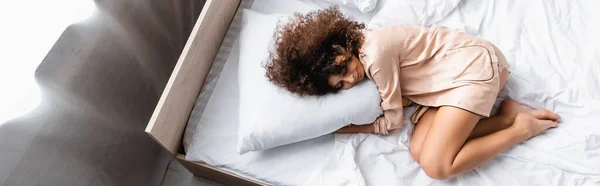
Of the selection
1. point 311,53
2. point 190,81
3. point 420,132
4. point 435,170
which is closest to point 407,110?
point 420,132

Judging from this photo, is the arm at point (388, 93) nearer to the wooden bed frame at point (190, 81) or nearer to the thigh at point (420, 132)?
the thigh at point (420, 132)

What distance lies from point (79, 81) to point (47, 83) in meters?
0.10

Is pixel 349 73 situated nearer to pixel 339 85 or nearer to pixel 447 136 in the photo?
pixel 339 85

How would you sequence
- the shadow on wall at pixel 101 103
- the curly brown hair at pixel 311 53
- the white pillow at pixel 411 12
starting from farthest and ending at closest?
the white pillow at pixel 411 12
the curly brown hair at pixel 311 53
the shadow on wall at pixel 101 103

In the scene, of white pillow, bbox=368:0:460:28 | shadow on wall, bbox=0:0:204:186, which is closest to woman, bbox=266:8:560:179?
white pillow, bbox=368:0:460:28

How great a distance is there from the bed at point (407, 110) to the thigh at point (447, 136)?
6cm

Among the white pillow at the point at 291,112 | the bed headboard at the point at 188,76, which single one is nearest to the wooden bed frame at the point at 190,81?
the bed headboard at the point at 188,76

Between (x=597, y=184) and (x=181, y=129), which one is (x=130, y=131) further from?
(x=597, y=184)

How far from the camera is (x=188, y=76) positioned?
954 mm

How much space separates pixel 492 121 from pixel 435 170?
0.74 ft

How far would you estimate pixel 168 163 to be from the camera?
1290mm

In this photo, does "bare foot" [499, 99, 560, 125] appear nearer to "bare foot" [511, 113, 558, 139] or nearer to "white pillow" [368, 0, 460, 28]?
"bare foot" [511, 113, 558, 139]

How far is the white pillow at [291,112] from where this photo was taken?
3.02 ft

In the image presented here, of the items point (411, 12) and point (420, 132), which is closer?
point (420, 132)
